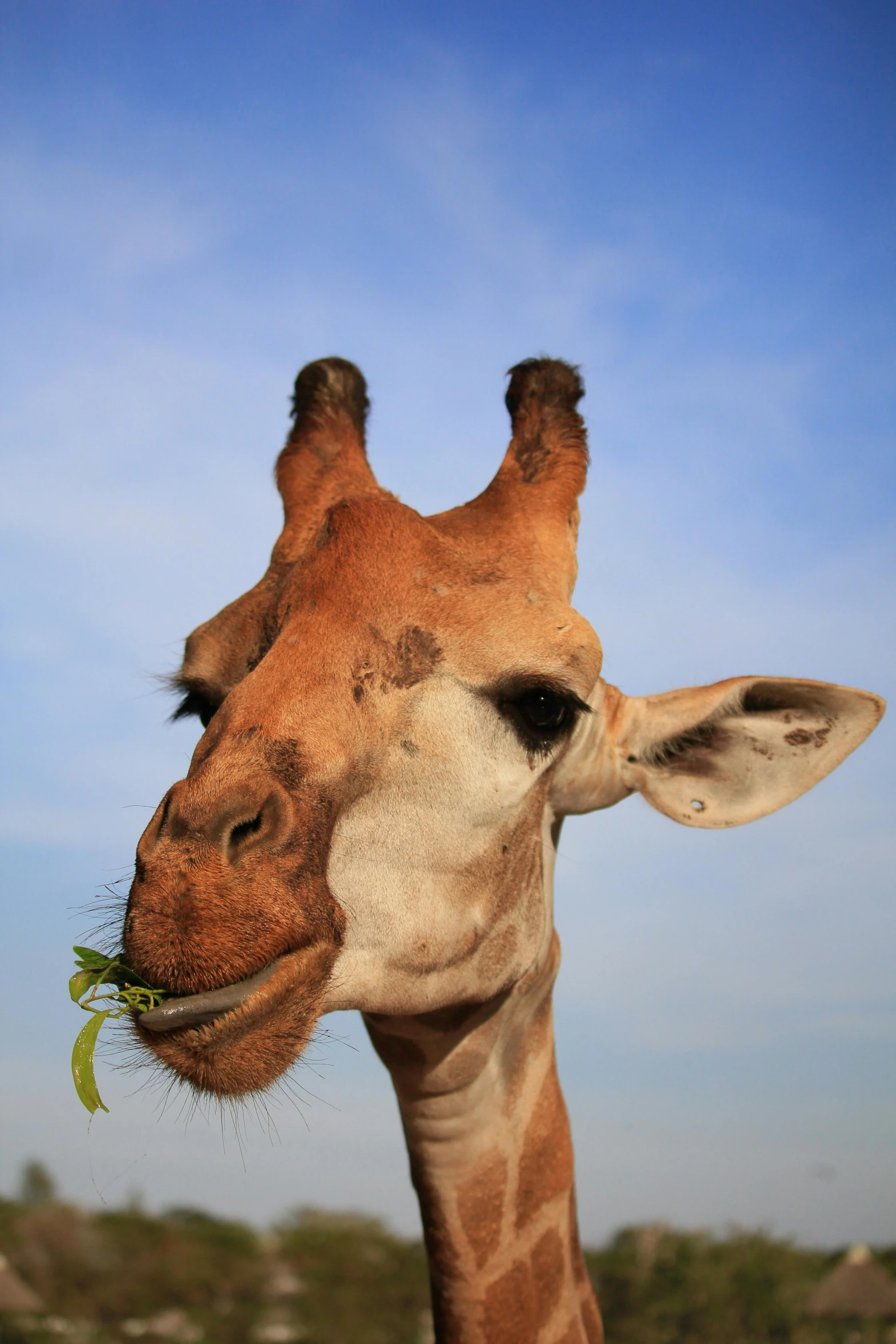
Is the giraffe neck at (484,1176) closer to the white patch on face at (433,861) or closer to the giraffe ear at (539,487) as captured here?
the white patch on face at (433,861)

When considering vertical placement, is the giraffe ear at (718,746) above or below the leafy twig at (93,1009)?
above

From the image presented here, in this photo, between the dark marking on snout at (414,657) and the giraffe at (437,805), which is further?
the dark marking on snout at (414,657)

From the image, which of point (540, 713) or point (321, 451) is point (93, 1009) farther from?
point (321, 451)

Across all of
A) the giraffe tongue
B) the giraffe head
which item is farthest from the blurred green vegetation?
the giraffe tongue

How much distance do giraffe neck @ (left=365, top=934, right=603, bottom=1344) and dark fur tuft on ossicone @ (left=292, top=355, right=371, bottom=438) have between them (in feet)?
9.44

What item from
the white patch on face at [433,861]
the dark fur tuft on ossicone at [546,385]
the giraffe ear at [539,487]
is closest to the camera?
the white patch on face at [433,861]

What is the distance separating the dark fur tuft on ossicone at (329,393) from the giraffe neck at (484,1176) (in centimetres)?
288

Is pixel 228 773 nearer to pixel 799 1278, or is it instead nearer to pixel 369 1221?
pixel 799 1278

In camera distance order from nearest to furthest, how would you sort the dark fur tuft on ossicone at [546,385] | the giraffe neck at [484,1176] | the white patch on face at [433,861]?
the white patch on face at [433,861] < the giraffe neck at [484,1176] < the dark fur tuft on ossicone at [546,385]

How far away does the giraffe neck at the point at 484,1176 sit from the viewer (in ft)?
12.7

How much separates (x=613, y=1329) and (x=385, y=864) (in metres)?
8.86

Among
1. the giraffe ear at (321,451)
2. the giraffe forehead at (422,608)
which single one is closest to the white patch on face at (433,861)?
the giraffe forehead at (422,608)

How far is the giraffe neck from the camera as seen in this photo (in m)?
3.87

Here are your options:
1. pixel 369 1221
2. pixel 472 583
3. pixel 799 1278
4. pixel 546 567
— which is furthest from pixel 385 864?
pixel 369 1221
